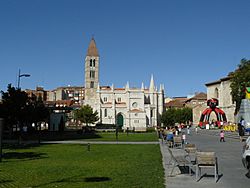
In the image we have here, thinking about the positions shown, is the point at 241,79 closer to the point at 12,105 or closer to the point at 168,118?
the point at 12,105

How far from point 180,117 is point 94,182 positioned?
364 feet

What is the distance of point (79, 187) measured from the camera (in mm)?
9141

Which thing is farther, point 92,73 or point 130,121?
point 92,73

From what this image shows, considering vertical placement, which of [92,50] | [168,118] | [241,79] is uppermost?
[92,50]

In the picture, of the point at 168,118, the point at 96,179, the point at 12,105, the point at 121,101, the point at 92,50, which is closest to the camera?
the point at 96,179

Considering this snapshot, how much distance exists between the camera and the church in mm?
109562

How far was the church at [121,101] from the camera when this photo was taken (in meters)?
110

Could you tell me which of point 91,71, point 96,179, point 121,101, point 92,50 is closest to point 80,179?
point 96,179

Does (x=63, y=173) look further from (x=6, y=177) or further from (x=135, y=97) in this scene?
(x=135, y=97)

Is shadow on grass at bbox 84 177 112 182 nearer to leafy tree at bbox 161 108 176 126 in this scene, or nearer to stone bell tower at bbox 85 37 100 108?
leafy tree at bbox 161 108 176 126

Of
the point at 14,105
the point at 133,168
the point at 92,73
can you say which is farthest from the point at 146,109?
the point at 133,168

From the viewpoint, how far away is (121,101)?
119 m

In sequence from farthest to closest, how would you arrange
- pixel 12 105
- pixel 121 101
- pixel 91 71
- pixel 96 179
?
1. pixel 91 71
2. pixel 121 101
3. pixel 12 105
4. pixel 96 179

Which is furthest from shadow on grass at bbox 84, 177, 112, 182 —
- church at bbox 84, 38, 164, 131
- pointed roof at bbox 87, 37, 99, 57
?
pointed roof at bbox 87, 37, 99, 57
